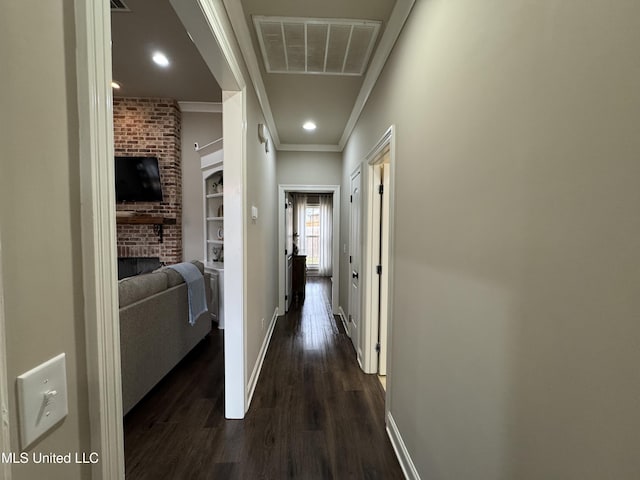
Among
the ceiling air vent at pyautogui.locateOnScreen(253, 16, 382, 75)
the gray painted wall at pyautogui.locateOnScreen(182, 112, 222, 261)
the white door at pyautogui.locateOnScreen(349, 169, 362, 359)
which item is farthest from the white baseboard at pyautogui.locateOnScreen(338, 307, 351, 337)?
the ceiling air vent at pyautogui.locateOnScreen(253, 16, 382, 75)

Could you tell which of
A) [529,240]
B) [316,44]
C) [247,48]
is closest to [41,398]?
[529,240]

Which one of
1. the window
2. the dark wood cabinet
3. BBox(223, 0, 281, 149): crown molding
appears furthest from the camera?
the window

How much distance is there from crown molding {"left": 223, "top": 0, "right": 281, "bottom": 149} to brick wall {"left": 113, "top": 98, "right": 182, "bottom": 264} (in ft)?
6.91

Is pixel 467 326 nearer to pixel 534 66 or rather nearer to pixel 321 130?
pixel 534 66

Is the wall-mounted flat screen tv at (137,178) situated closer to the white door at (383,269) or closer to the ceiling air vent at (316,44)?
the ceiling air vent at (316,44)

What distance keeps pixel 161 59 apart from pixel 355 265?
125 inches

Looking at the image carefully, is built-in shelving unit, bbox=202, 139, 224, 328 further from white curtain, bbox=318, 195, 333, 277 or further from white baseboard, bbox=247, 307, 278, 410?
white curtain, bbox=318, 195, 333, 277

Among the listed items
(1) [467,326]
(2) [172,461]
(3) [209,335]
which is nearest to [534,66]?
(1) [467,326]

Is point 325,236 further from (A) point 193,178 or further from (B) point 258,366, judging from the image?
(B) point 258,366

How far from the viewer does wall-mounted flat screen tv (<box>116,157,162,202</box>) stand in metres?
4.07

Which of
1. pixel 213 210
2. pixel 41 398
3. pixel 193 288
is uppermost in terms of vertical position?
pixel 213 210

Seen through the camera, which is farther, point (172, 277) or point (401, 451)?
point (172, 277)

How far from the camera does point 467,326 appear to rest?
100 cm

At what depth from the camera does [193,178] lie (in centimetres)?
444
